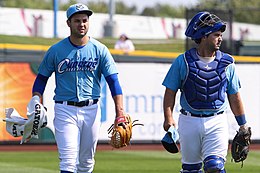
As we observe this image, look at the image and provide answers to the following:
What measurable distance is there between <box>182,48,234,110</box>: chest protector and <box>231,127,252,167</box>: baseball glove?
48 cm

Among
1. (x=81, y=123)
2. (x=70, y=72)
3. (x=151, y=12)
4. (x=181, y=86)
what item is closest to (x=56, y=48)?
(x=70, y=72)

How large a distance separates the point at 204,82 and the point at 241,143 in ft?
2.81

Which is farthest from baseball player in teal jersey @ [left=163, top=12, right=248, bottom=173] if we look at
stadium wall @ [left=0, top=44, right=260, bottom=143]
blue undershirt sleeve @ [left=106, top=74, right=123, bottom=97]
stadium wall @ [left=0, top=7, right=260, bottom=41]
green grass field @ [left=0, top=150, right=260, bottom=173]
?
stadium wall @ [left=0, top=7, right=260, bottom=41]

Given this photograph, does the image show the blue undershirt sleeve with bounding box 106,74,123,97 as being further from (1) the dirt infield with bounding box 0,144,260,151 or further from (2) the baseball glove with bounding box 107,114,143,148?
(1) the dirt infield with bounding box 0,144,260,151

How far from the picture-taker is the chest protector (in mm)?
8195

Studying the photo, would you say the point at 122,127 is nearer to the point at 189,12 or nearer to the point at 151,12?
the point at 189,12

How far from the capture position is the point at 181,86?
832cm

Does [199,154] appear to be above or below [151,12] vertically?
above

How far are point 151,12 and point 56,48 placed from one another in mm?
90653

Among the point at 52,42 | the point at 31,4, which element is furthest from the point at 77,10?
the point at 31,4

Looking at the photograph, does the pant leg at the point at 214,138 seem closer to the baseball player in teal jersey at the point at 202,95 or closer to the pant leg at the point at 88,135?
the baseball player in teal jersey at the point at 202,95

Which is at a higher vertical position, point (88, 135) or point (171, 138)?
point (171, 138)

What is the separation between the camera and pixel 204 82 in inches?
323

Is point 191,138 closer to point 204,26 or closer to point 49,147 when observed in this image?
point 204,26
